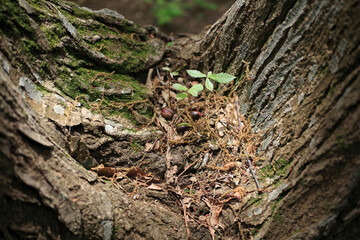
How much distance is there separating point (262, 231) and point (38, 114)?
6.07 feet

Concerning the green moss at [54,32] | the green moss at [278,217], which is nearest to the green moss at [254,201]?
the green moss at [278,217]

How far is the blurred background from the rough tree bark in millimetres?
3763

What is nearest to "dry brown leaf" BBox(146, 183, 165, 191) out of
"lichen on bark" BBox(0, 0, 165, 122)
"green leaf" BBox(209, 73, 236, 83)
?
"lichen on bark" BBox(0, 0, 165, 122)

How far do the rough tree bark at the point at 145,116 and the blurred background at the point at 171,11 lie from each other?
3763 mm

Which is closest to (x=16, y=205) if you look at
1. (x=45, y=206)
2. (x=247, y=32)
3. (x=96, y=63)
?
(x=45, y=206)

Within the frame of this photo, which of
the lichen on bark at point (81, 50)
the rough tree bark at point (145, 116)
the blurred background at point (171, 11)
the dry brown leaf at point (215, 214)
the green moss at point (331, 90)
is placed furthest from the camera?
the blurred background at point (171, 11)

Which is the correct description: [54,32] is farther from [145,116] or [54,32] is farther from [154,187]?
[154,187]

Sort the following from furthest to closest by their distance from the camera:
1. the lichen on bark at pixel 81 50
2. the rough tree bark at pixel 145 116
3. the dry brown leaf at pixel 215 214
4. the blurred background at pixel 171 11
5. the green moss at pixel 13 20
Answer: the blurred background at pixel 171 11 → the dry brown leaf at pixel 215 214 → the lichen on bark at pixel 81 50 → the green moss at pixel 13 20 → the rough tree bark at pixel 145 116

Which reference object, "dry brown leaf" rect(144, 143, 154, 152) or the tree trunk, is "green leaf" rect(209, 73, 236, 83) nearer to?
the tree trunk

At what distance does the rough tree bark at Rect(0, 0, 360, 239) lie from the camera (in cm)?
132

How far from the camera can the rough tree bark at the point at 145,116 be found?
132cm

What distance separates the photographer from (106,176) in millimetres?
1979

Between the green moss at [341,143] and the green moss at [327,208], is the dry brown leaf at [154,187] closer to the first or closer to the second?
the green moss at [327,208]

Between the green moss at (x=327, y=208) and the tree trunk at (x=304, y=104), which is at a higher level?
the tree trunk at (x=304, y=104)
